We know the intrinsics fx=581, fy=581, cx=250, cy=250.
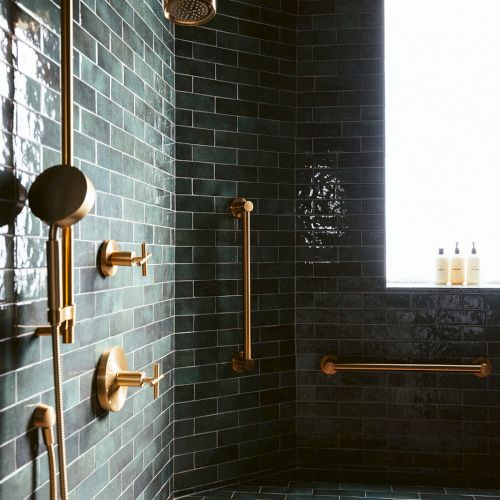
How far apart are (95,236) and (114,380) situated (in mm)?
488

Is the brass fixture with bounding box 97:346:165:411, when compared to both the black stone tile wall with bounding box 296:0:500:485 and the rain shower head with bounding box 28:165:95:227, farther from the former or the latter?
the black stone tile wall with bounding box 296:0:500:485

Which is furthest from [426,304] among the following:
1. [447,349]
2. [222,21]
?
[222,21]

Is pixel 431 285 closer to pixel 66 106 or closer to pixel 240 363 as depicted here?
pixel 240 363

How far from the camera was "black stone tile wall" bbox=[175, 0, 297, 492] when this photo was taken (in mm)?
2744

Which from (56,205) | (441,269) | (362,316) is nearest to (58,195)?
(56,205)

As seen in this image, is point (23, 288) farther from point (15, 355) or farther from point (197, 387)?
point (197, 387)

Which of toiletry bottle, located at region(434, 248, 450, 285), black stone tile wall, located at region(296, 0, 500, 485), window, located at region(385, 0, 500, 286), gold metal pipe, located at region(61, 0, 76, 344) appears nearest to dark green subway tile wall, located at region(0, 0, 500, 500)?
black stone tile wall, located at region(296, 0, 500, 485)

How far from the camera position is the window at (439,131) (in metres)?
3.21

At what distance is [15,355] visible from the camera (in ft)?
4.61

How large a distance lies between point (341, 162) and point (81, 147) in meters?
1.64

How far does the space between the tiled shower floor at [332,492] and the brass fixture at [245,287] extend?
58 cm

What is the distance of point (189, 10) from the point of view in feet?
6.44

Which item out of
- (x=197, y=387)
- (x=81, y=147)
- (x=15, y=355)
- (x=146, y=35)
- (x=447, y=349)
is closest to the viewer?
(x=15, y=355)

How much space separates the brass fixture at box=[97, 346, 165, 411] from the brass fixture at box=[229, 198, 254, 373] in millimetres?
777
